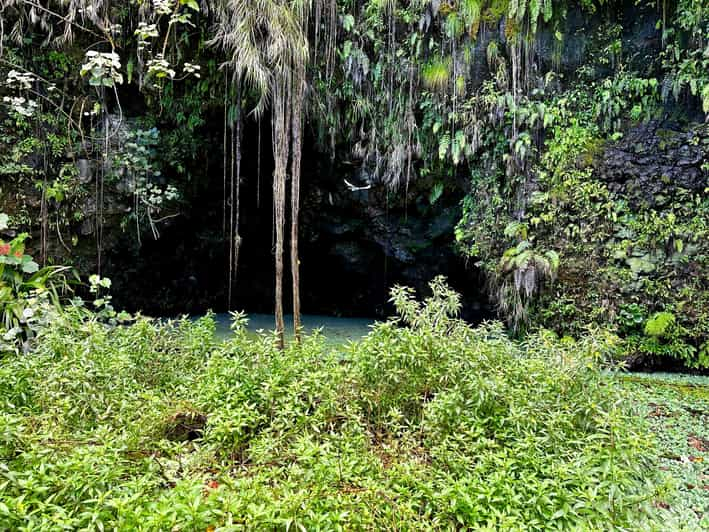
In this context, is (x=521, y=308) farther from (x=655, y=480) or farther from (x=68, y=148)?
(x=68, y=148)

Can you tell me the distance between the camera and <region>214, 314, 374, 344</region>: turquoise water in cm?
676

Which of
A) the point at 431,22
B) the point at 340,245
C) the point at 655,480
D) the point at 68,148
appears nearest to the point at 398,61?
the point at 431,22

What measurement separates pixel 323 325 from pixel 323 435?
4.45m

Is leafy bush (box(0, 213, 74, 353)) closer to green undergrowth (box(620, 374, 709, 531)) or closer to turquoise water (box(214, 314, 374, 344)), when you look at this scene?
turquoise water (box(214, 314, 374, 344))

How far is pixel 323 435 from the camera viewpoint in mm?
2377

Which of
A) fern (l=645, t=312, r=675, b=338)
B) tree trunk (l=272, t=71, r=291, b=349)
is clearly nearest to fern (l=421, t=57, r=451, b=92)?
tree trunk (l=272, t=71, r=291, b=349)

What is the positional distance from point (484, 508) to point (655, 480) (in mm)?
1109

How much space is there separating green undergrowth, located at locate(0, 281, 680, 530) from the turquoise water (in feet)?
11.0

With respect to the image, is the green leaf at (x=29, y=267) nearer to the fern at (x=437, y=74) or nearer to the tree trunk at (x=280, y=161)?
the tree trunk at (x=280, y=161)

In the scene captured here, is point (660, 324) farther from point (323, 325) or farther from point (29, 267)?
point (29, 267)

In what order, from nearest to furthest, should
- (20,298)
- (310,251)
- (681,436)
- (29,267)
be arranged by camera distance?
(681,436) → (20,298) → (29,267) → (310,251)

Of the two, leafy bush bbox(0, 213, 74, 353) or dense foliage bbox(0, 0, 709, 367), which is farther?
dense foliage bbox(0, 0, 709, 367)

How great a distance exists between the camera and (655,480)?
233 cm

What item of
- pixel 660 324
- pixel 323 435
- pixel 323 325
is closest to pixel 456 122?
pixel 323 325
